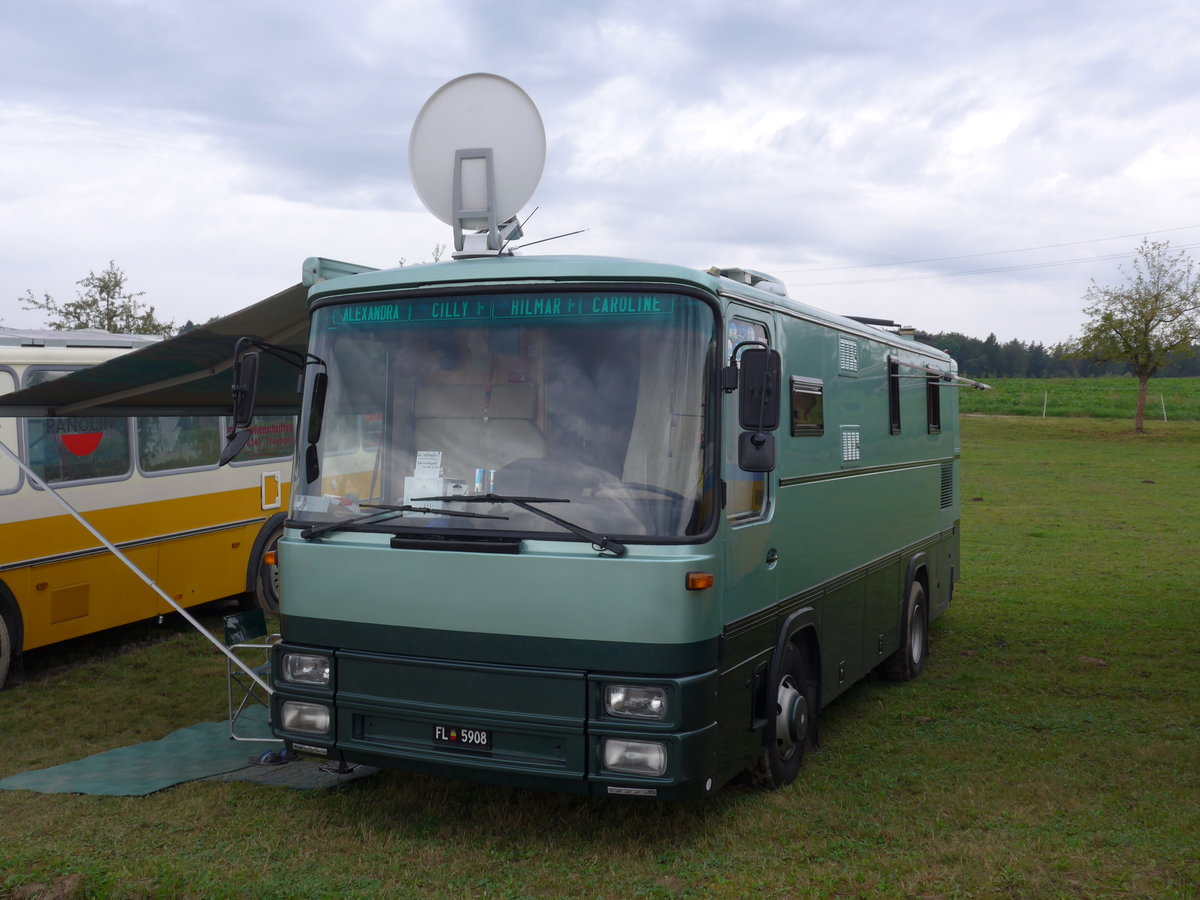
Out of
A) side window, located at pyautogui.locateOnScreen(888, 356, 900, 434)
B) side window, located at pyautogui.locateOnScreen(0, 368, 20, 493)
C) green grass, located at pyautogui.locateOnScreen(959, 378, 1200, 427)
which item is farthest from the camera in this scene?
green grass, located at pyautogui.locateOnScreen(959, 378, 1200, 427)

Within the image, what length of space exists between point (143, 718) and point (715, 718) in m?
4.82

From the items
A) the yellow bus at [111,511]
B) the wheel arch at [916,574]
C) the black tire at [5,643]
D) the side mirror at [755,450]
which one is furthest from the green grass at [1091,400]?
the side mirror at [755,450]

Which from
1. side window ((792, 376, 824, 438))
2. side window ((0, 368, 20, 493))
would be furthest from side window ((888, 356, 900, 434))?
side window ((0, 368, 20, 493))

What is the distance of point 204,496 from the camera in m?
11.0

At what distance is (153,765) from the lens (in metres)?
6.96

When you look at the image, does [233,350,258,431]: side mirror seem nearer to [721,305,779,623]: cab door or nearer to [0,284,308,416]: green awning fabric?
[0,284,308,416]: green awning fabric

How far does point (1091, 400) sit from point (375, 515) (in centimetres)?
5184

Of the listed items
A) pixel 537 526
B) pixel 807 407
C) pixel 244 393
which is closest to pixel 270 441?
pixel 244 393

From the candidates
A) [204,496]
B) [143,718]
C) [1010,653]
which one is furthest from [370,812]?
[1010,653]

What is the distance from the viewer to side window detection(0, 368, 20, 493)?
8.80 meters

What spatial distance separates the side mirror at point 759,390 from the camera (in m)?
5.11

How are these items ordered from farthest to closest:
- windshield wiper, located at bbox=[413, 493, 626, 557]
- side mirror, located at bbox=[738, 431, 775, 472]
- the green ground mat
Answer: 1. the green ground mat
2. side mirror, located at bbox=[738, 431, 775, 472]
3. windshield wiper, located at bbox=[413, 493, 626, 557]

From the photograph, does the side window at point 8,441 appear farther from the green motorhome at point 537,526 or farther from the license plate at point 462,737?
the license plate at point 462,737

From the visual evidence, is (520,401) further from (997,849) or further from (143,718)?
(143,718)
